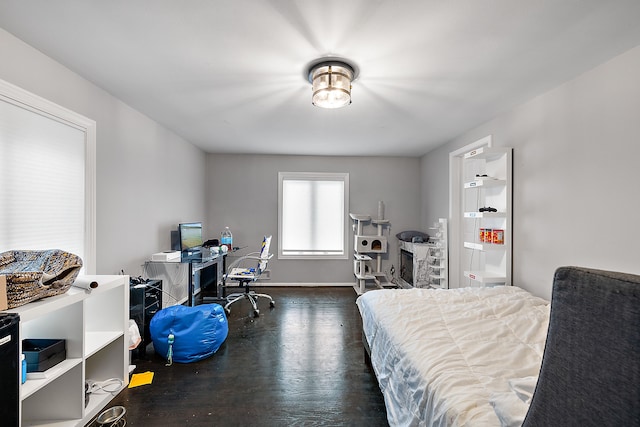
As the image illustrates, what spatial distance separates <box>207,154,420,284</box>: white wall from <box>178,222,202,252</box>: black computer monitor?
0.90 m

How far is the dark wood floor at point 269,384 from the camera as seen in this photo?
1872 mm

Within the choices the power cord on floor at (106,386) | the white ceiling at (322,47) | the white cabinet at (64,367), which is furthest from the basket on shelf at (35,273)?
→ the white ceiling at (322,47)

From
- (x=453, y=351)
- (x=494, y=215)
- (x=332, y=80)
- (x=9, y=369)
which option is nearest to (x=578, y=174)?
(x=494, y=215)

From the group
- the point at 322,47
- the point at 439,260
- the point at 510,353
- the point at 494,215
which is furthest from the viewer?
the point at 439,260

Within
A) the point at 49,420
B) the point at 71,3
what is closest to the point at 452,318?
the point at 49,420

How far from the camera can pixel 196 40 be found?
177cm

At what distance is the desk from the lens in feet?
10.8

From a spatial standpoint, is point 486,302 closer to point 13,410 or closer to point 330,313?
point 330,313

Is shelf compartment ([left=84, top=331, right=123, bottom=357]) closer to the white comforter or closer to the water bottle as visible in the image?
the white comforter

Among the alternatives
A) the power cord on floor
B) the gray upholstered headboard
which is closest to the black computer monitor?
the power cord on floor

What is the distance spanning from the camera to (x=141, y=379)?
2260mm

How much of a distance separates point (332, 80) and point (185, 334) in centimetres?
251

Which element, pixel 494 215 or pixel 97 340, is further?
pixel 494 215

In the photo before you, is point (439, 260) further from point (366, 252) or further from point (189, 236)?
point (189, 236)
